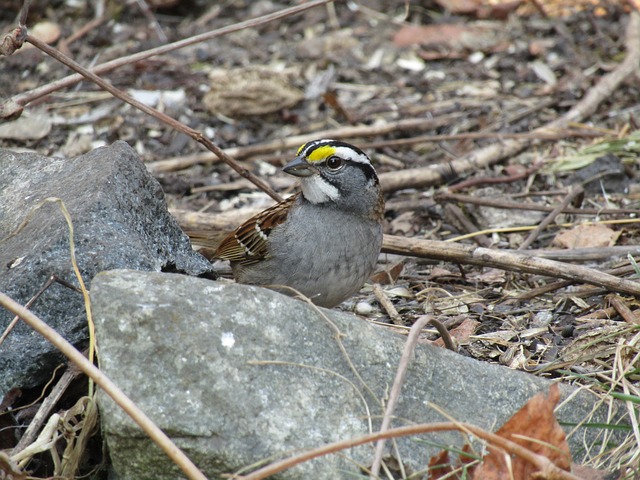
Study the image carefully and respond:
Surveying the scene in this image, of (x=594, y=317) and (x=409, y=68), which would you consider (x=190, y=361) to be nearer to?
(x=594, y=317)

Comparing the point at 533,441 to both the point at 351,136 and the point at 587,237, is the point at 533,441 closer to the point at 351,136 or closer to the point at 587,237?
the point at 587,237

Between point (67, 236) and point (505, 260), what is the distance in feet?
6.89

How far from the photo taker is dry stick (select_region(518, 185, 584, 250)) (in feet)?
16.4

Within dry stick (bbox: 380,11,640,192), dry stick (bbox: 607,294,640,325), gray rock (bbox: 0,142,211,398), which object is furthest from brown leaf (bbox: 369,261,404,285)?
gray rock (bbox: 0,142,211,398)

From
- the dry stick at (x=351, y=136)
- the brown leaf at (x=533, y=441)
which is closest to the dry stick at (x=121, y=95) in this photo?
the dry stick at (x=351, y=136)

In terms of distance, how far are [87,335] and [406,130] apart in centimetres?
404

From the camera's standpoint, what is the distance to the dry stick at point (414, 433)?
2.28m

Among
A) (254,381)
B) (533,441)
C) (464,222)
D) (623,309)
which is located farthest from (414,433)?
(464,222)

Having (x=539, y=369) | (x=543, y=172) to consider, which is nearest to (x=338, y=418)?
(x=539, y=369)

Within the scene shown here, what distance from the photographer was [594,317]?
13.4ft

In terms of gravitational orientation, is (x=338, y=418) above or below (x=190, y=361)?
below

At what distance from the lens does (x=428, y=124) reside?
21.8 feet

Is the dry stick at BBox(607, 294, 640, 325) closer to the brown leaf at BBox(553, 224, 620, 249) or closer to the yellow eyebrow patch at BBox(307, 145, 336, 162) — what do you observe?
the brown leaf at BBox(553, 224, 620, 249)

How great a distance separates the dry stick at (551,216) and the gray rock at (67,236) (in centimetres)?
201
